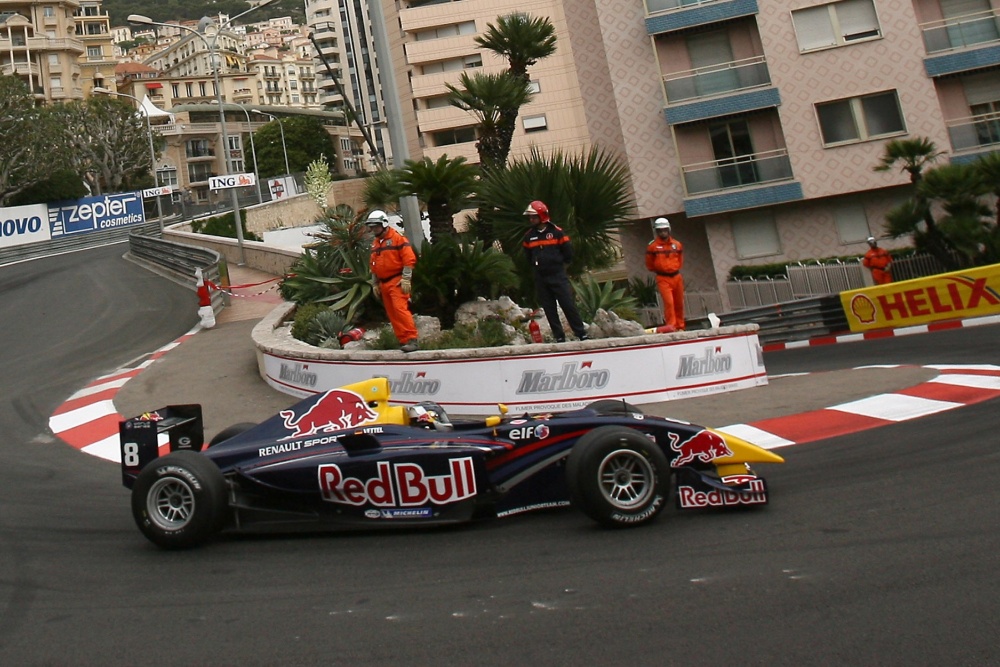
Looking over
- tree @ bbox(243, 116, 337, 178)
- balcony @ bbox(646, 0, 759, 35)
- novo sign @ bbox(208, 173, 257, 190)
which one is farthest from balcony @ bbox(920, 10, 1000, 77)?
tree @ bbox(243, 116, 337, 178)

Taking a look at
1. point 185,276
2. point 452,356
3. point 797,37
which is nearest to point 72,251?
point 185,276

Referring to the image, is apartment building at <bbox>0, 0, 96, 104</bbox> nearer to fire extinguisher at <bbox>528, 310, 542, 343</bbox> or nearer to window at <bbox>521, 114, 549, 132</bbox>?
window at <bbox>521, 114, 549, 132</bbox>

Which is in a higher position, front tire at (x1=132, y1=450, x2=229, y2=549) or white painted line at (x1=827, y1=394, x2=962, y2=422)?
front tire at (x1=132, y1=450, x2=229, y2=549)

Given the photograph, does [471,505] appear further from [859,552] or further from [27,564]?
[27,564]

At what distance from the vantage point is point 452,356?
993 cm

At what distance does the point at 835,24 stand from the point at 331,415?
23.4 m

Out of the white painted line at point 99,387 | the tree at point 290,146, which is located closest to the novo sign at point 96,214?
the tree at point 290,146

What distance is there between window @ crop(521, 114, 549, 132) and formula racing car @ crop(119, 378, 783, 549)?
4541 cm

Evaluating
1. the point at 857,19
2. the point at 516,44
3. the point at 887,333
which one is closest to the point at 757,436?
the point at 516,44

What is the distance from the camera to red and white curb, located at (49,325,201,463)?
31.3 ft

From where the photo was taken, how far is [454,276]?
1225 cm

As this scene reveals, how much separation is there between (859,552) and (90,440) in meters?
7.82

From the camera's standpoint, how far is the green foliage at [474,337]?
11.2m

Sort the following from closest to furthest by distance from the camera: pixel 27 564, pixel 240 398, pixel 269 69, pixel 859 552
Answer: pixel 859 552 → pixel 27 564 → pixel 240 398 → pixel 269 69
